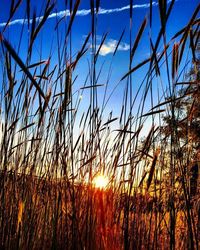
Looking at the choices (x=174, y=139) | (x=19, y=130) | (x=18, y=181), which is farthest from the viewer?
(x=18, y=181)

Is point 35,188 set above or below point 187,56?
below

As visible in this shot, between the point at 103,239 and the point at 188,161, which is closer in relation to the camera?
the point at 103,239

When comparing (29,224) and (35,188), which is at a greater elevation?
(35,188)

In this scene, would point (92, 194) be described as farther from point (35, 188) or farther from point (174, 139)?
point (174, 139)

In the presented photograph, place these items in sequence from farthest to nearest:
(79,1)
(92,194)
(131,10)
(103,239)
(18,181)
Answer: (18,181)
(92,194)
(103,239)
(79,1)
(131,10)

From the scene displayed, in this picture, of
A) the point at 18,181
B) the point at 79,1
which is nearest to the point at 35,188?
the point at 18,181

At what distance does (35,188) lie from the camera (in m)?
1.84

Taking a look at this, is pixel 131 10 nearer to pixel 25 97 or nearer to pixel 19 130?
pixel 25 97

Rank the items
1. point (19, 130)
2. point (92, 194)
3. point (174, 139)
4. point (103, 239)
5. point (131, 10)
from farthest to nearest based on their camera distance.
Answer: point (19, 130) → point (92, 194) → point (103, 239) → point (174, 139) → point (131, 10)

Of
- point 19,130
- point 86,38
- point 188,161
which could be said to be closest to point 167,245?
point 188,161

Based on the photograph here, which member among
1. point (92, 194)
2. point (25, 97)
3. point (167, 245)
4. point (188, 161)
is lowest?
point (167, 245)

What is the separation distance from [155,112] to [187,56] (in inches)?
14.0

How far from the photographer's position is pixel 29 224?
1.65 m

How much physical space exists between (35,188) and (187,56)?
1081mm
